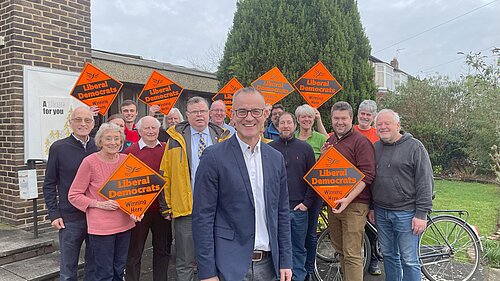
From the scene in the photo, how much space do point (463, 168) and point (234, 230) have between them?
15.9m

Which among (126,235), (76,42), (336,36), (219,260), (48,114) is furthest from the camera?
(336,36)

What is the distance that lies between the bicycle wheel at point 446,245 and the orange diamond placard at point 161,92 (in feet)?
11.8

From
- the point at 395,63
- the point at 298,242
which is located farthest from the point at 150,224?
the point at 395,63

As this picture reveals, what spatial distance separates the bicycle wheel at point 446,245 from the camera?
443 cm

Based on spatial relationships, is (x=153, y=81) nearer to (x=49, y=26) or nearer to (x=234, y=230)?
(x=49, y=26)

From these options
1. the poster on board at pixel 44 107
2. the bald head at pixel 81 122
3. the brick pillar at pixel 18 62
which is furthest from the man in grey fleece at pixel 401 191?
the brick pillar at pixel 18 62

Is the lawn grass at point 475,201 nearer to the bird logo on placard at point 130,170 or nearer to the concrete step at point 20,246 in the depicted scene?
the bird logo on placard at point 130,170

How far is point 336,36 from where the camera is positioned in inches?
272

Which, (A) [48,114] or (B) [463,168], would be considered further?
(B) [463,168]

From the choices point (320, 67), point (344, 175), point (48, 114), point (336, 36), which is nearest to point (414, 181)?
point (344, 175)

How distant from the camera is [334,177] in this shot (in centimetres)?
360

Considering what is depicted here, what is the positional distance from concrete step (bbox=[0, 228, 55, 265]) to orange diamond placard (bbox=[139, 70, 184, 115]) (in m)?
2.19

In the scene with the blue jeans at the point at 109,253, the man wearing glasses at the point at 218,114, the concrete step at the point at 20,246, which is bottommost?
the concrete step at the point at 20,246

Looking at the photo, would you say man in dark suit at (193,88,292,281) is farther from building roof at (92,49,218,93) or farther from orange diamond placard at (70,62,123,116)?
building roof at (92,49,218,93)
